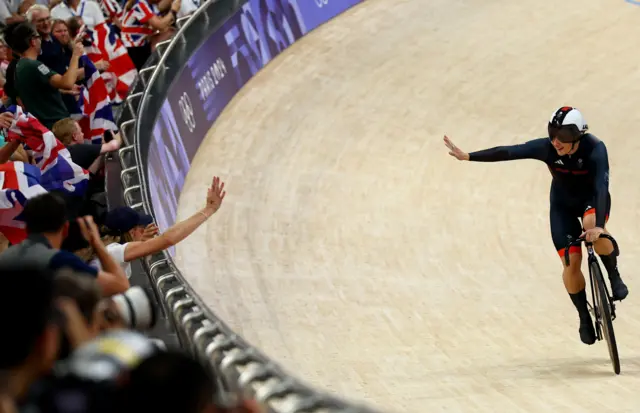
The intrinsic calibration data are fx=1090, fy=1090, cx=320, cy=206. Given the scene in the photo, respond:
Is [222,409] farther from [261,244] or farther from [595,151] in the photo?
[261,244]

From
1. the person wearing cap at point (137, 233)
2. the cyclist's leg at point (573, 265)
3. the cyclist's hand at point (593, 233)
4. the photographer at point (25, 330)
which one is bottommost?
the cyclist's leg at point (573, 265)

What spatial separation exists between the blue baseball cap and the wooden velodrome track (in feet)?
6.34

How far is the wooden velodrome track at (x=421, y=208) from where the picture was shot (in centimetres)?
689

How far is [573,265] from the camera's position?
6.65 m

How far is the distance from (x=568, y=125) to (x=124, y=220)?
271cm

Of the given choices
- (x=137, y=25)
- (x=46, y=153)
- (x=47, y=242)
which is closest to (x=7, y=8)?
(x=137, y=25)

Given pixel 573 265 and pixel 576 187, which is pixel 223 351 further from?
pixel 576 187

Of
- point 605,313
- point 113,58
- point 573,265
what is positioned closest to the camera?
point 605,313

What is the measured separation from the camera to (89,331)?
2.96m

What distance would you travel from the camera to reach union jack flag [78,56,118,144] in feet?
26.0

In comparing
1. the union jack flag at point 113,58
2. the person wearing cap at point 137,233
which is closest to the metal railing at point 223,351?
the person wearing cap at point 137,233

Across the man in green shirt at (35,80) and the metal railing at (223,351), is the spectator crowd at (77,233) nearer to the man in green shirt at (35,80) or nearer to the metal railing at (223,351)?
the man in green shirt at (35,80)

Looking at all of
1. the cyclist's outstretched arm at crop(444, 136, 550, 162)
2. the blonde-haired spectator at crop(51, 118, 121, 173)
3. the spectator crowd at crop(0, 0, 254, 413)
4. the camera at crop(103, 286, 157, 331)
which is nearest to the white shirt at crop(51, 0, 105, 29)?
the spectator crowd at crop(0, 0, 254, 413)

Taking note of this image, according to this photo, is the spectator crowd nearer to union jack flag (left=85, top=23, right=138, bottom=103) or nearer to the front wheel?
union jack flag (left=85, top=23, right=138, bottom=103)
